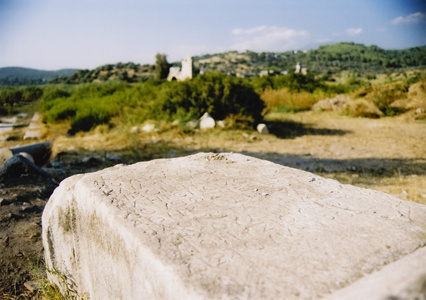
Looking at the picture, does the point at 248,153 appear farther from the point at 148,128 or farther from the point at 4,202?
the point at 4,202

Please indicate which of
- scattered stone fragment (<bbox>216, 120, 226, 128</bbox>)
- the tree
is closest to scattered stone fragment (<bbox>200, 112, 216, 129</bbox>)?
scattered stone fragment (<bbox>216, 120, 226, 128</bbox>)

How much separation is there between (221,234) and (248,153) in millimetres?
4514

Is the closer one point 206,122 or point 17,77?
point 206,122

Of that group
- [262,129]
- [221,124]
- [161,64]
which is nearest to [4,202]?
[221,124]

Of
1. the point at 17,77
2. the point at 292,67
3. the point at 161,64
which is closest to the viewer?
the point at 17,77

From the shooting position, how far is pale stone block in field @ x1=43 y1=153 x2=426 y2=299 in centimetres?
87

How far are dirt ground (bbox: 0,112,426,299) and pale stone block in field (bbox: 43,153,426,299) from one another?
2.47 feet

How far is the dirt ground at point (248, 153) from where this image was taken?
230 centimetres

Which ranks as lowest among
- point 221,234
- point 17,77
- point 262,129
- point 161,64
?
point 262,129

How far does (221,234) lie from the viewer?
1.11 m

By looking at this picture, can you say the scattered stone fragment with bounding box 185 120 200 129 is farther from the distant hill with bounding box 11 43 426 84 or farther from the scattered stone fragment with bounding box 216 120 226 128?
the distant hill with bounding box 11 43 426 84

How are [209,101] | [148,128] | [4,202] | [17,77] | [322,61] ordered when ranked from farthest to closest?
1. [322,61]
2. [17,77]
3. [209,101]
4. [148,128]
5. [4,202]

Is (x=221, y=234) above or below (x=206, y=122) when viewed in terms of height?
above

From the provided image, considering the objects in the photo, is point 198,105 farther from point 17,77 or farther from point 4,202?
point 17,77
